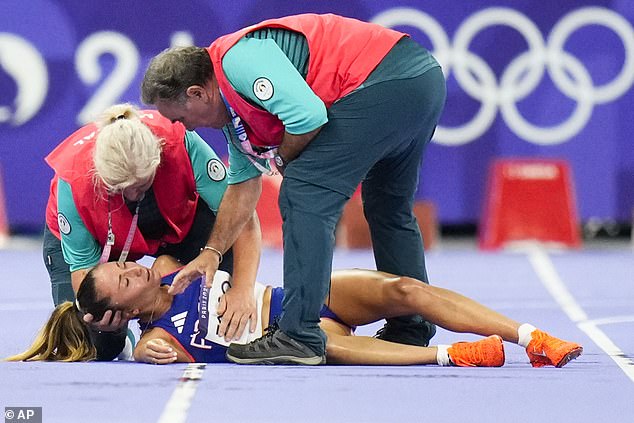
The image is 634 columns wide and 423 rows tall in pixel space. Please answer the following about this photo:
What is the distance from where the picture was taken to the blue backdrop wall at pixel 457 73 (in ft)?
34.0

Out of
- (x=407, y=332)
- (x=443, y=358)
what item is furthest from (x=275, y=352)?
(x=407, y=332)

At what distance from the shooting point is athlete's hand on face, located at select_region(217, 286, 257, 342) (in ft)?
16.7

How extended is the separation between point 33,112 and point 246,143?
599 centimetres

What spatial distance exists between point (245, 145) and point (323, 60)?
0.48 metres

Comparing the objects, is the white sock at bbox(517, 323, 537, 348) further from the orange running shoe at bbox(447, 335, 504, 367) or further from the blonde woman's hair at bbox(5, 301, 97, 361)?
the blonde woman's hair at bbox(5, 301, 97, 361)

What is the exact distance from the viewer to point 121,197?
5156mm

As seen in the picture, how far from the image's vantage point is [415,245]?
17.7 ft

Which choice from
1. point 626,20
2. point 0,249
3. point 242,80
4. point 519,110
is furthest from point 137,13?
point 242,80

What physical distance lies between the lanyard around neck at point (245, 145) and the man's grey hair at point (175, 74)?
12 cm

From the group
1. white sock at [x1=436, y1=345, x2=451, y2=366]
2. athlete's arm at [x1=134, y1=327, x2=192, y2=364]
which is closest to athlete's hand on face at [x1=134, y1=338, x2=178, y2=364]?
athlete's arm at [x1=134, y1=327, x2=192, y2=364]

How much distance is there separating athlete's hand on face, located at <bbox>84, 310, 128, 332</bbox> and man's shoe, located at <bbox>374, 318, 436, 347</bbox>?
1.11 meters

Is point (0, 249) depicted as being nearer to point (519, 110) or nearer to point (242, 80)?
point (519, 110)

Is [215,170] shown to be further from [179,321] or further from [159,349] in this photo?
[159,349]

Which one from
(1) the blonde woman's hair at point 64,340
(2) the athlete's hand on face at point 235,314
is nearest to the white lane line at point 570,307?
(2) the athlete's hand on face at point 235,314
